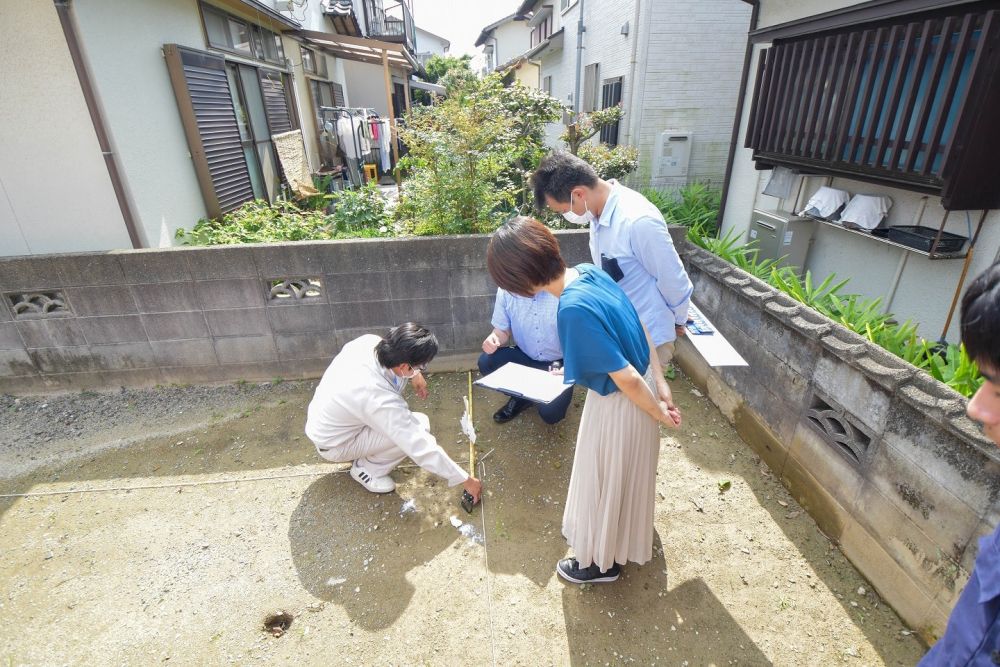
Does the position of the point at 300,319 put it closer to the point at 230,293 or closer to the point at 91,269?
the point at 230,293

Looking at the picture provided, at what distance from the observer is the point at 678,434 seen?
3.44 meters

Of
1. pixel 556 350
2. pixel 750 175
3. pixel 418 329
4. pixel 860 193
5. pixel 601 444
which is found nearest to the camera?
pixel 601 444

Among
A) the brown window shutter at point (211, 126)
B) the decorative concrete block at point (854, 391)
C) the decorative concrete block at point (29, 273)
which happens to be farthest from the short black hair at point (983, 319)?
the brown window shutter at point (211, 126)

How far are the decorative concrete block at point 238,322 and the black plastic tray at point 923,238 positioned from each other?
4.78 m

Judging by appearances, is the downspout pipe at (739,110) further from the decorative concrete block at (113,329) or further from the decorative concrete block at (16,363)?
the decorative concrete block at (16,363)

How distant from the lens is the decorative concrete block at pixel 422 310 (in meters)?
3.88

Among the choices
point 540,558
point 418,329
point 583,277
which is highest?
point 583,277

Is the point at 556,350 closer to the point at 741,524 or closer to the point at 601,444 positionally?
the point at 601,444

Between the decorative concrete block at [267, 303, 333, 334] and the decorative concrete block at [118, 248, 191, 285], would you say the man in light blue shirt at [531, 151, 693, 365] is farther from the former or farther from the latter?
the decorative concrete block at [118, 248, 191, 285]

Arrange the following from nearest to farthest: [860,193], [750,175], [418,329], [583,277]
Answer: [583,277] < [418,329] < [860,193] < [750,175]

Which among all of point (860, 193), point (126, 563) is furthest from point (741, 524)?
point (126, 563)

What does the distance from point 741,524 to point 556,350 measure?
1.51 metres

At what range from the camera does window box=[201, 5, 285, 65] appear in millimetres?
5541

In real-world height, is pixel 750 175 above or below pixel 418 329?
above
